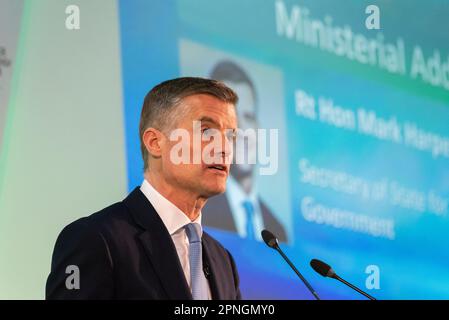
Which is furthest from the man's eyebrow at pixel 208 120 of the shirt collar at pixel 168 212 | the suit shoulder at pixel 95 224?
the suit shoulder at pixel 95 224

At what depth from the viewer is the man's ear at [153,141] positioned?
275 centimetres

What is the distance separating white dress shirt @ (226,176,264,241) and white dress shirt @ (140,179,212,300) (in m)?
1.35

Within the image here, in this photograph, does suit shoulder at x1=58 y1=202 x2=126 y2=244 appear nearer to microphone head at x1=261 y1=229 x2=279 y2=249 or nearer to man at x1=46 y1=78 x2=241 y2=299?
man at x1=46 y1=78 x2=241 y2=299

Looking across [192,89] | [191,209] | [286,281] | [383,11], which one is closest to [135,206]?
[191,209]

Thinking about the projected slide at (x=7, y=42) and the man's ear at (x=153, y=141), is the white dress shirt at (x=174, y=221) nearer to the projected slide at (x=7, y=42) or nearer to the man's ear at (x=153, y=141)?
the man's ear at (x=153, y=141)

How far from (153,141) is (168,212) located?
27cm

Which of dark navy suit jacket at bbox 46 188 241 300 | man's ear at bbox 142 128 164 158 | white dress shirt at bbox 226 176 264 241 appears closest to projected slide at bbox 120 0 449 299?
white dress shirt at bbox 226 176 264 241

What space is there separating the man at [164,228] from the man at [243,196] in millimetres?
1063

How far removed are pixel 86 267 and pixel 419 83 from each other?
307 centimetres

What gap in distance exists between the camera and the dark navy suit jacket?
237 centimetres

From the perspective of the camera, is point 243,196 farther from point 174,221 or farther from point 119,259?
point 119,259

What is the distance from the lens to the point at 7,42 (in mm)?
3549
